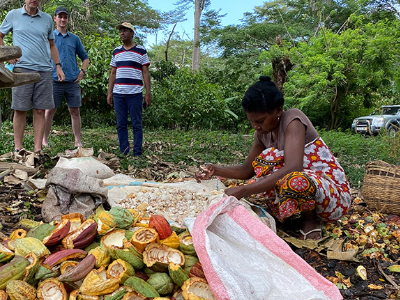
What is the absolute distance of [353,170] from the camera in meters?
4.96

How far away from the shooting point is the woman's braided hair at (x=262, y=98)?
7.83 ft

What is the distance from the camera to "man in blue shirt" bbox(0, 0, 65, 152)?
14.0ft

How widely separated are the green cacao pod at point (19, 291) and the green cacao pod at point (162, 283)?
1.66 feet

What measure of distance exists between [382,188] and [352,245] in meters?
1.00

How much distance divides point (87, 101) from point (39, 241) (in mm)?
8166

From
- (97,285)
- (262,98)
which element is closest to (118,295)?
(97,285)

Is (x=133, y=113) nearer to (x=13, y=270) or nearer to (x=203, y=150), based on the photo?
(x=203, y=150)

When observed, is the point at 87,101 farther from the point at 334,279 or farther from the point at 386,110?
the point at 386,110

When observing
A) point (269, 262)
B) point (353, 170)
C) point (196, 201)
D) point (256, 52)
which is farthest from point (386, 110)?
point (269, 262)

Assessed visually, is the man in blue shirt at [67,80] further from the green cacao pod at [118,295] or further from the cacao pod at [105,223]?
the green cacao pod at [118,295]

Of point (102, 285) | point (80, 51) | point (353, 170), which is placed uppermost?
point (80, 51)

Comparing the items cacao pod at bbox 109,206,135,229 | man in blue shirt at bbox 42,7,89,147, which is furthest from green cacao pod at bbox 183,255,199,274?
man in blue shirt at bbox 42,7,89,147

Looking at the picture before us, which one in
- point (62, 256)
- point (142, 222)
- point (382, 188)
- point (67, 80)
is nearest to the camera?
point (62, 256)

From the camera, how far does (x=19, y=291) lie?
5.04 ft
